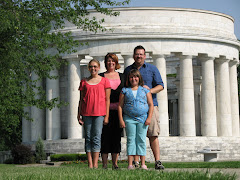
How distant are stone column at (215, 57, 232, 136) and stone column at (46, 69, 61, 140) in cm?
1896

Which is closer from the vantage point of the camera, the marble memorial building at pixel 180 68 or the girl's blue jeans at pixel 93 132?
the girl's blue jeans at pixel 93 132

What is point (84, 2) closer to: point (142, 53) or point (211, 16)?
point (142, 53)

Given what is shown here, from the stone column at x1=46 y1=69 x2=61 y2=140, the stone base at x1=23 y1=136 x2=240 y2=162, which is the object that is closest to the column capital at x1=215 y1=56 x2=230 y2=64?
the stone base at x1=23 y1=136 x2=240 y2=162

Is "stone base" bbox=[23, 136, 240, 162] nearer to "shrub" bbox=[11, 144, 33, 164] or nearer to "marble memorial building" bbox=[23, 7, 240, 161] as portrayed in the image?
"marble memorial building" bbox=[23, 7, 240, 161]

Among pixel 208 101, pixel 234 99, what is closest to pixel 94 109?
pixel 208 101

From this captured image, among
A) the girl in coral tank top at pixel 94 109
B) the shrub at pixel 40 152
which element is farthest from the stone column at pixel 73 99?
the girl in coral tank top at pixel 94 109

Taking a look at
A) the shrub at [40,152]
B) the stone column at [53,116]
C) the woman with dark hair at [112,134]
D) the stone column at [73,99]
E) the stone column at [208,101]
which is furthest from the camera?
the stone column at [53,116]

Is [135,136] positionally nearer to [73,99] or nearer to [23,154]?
[23,154]

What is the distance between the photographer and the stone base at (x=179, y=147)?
55.4 meters

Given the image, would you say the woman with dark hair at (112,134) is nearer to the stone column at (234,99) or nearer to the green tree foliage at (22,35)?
the green tree foliage at (22,35)

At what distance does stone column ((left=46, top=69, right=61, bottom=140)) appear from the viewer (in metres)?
61.4

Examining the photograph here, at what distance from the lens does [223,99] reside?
6244 cm

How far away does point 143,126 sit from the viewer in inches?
741

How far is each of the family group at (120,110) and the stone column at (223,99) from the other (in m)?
43.0
